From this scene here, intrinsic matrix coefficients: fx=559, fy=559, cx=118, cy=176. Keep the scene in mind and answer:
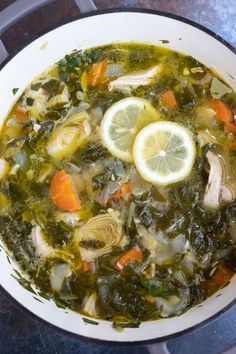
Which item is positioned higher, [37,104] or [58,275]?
[37,104]

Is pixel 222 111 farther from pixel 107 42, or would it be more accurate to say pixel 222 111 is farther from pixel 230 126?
pixel 107 42

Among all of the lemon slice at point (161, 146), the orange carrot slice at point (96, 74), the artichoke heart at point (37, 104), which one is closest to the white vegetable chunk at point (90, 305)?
the lemon slice at point (161, 146)

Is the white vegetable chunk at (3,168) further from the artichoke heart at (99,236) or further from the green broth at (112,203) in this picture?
the artichoke heart at (99,236)

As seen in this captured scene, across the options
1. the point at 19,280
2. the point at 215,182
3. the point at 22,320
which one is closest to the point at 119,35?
the point at 215,182

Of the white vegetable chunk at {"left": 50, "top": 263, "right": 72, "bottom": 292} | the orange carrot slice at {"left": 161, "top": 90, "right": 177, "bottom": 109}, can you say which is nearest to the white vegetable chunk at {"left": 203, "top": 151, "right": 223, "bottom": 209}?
the orange carrot slice at {"left": 161, "top": 90, "right": 177, "bottom": 109}

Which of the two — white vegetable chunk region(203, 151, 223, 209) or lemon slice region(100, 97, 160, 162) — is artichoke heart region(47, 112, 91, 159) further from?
white vegetable chunk region(203, 151, 223, 209)

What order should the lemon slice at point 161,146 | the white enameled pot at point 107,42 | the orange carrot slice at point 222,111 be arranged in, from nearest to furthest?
the white enameled pot at point 107,42 → the lemon slice at point 161,146 → the orange carrot slice at point 222,111

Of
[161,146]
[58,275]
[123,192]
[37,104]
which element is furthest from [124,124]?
[58,275]
